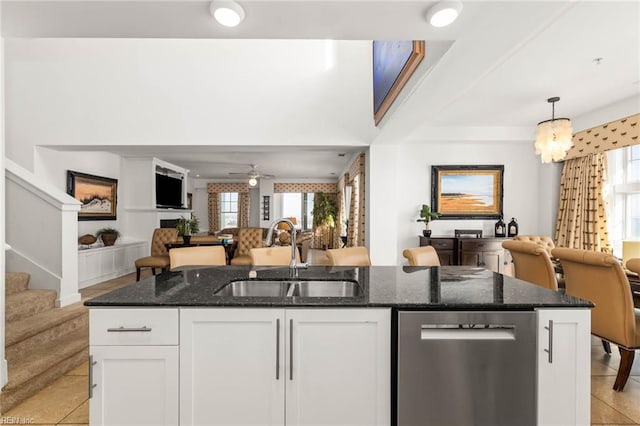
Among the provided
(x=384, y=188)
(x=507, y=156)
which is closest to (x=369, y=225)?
(x=384, y=188)

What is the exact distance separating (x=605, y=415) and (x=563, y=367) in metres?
1.04

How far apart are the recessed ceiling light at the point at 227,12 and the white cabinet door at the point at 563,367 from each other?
192 centimetres

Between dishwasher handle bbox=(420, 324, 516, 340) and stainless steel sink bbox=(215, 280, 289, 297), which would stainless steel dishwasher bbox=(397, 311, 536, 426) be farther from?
stainless steel sink bbox=(215, 280, 289, 297)

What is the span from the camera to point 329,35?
1722mm

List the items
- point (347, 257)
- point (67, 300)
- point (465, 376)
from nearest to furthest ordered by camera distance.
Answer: point (465, 376) < point (347, 257) < point (67, 300)

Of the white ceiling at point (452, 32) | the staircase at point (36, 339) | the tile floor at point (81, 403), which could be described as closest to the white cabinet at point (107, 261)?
the staircase at point (36, 339)

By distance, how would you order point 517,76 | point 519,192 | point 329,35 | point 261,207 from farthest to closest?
point 261,207, point 519,192, point 517,76, point 329,35

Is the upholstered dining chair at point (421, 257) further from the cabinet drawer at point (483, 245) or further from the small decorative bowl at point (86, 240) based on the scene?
the small decorative bowl at point (86, 240)

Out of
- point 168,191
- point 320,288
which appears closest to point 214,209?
point 168,191

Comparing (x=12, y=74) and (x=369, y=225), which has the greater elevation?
(x=12, y=74)

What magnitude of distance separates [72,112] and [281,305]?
4.52 metres

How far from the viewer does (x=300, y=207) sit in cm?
1083

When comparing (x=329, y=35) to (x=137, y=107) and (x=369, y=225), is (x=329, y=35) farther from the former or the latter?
(x=137, y=107)

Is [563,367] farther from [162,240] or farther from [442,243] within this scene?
[162,240]
